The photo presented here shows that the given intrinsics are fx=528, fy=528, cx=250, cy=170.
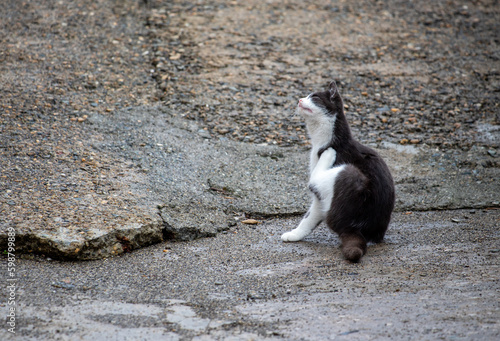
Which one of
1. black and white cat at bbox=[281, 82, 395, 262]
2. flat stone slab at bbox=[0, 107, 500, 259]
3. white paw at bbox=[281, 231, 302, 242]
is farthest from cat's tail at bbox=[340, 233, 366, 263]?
flat stone slab at bbox=[0, 107, 500, 259]

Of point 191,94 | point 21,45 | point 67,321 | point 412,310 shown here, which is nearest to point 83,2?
point 21,45

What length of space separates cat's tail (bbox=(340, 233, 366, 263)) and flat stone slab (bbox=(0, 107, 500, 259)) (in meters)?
0.89

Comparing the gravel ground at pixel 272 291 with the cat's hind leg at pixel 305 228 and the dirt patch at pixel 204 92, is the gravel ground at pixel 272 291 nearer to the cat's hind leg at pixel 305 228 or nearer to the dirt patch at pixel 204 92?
the cat's hind leg at pixel 305 228

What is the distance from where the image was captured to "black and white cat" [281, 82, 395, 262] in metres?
3.88

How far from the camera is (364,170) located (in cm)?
400

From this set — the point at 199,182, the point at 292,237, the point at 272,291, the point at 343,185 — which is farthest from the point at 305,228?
the point at 199,182

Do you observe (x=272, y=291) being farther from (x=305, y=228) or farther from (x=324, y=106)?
(x=324, y=106)

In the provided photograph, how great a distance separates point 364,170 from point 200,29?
12.8ft

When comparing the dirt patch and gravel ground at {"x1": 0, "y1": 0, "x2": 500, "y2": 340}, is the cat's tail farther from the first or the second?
the dirt patch

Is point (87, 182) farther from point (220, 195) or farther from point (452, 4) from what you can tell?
point (452, 4)

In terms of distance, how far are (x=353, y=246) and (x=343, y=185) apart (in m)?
0.45

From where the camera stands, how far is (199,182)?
15.8 ft

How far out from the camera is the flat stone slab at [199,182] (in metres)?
3.83

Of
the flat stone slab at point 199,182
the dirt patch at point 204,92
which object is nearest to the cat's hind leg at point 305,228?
the flat stone slab at point 199,182
